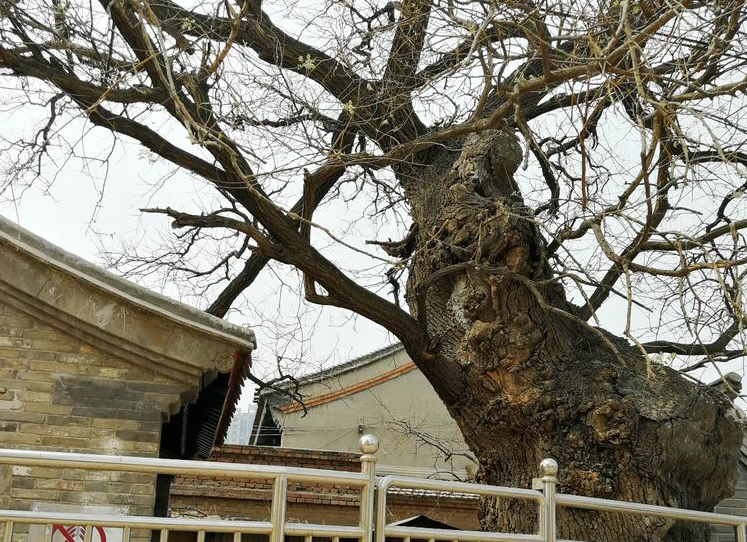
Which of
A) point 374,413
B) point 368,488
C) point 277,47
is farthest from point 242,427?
point 368,488

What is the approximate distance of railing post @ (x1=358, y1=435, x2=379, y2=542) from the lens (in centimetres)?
479

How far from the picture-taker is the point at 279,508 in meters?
4.65

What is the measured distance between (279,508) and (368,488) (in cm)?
48

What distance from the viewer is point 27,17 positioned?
8.60 metres

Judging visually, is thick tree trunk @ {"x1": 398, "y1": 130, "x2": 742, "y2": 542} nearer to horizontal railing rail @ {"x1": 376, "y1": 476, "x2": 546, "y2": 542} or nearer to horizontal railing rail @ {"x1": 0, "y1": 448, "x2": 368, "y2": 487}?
horizontal railing rail @ {"x1": 376, "y1": 476, "x2": 546, "y2": 542}

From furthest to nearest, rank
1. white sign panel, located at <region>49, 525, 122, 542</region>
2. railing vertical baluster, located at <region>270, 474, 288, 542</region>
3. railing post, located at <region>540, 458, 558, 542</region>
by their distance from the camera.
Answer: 1. white sign panel, located at <region>49, 525, 122, 542</region>
2. railing post, located at <region>540, 458, 558, 542</region>
3. railing vertical baluster, located at <region>270, 474, 288, 542</region>

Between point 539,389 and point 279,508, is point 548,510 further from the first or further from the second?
point 539,389

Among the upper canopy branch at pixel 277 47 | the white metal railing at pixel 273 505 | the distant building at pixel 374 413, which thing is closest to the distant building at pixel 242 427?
the distant building at pixel 374 413

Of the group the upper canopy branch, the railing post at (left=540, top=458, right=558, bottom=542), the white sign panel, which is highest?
the upper canopy branch

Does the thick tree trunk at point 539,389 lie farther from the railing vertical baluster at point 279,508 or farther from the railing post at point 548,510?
the railing vertical baluster at point 279,508

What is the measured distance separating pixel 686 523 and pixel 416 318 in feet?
9.66

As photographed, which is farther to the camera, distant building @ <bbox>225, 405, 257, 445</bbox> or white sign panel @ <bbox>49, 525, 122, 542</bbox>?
distant building @ <bbox>225, 405, 257, 445</bbox>

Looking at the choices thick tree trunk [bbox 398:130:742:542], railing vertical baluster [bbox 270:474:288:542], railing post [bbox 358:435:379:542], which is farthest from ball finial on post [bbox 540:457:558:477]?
thick tree trunk [bbox 398:130:742:542]

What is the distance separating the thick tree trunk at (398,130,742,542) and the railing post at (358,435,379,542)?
10.6 ft
